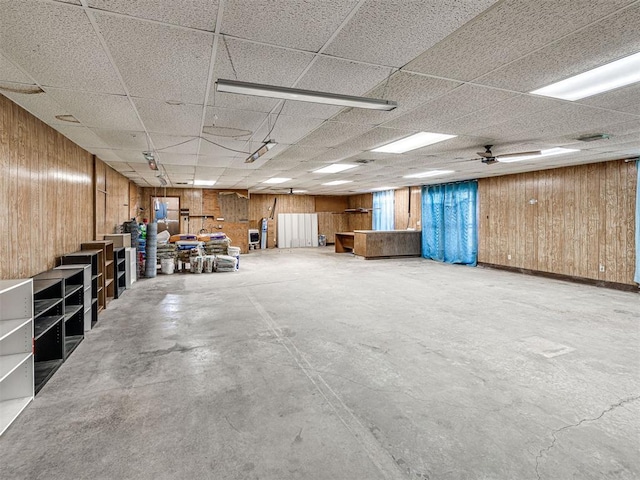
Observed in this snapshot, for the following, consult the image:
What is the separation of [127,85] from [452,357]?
3661 mm

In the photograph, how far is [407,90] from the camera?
9.03 ft

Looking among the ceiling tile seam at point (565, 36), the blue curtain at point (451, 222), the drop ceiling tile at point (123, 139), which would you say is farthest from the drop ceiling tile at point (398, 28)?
the blue curtain at point (451, 222)

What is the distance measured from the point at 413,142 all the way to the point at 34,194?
14.7ft

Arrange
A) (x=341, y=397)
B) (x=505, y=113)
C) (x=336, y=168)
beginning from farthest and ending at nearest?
1. (x=336, y=168)
2. (x=505, y=113)
3. (x=341, y=397)

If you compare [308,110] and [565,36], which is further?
[308,110]

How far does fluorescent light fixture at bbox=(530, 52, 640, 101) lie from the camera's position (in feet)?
7.60

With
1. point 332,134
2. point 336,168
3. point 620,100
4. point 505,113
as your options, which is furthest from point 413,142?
point 336,168

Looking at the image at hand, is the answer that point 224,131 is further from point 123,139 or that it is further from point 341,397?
point 341,397

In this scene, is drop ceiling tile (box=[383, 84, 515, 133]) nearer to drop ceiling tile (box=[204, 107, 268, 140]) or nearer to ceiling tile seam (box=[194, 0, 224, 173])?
drop ceiling tile (box=[204, 107, 268, 140])

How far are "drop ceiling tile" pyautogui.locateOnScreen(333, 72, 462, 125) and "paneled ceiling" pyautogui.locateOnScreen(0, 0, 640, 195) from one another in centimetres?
2

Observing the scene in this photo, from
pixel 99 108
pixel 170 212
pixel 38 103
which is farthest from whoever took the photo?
pixel 170 212

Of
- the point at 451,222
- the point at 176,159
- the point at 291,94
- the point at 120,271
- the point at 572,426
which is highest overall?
the point at 176,159

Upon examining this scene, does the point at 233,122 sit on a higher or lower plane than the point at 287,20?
higher

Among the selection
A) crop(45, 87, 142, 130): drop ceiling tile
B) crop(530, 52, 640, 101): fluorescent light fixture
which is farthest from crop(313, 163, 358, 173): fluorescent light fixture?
crop(530, 52, 640, 101): fluorescent light fixture
